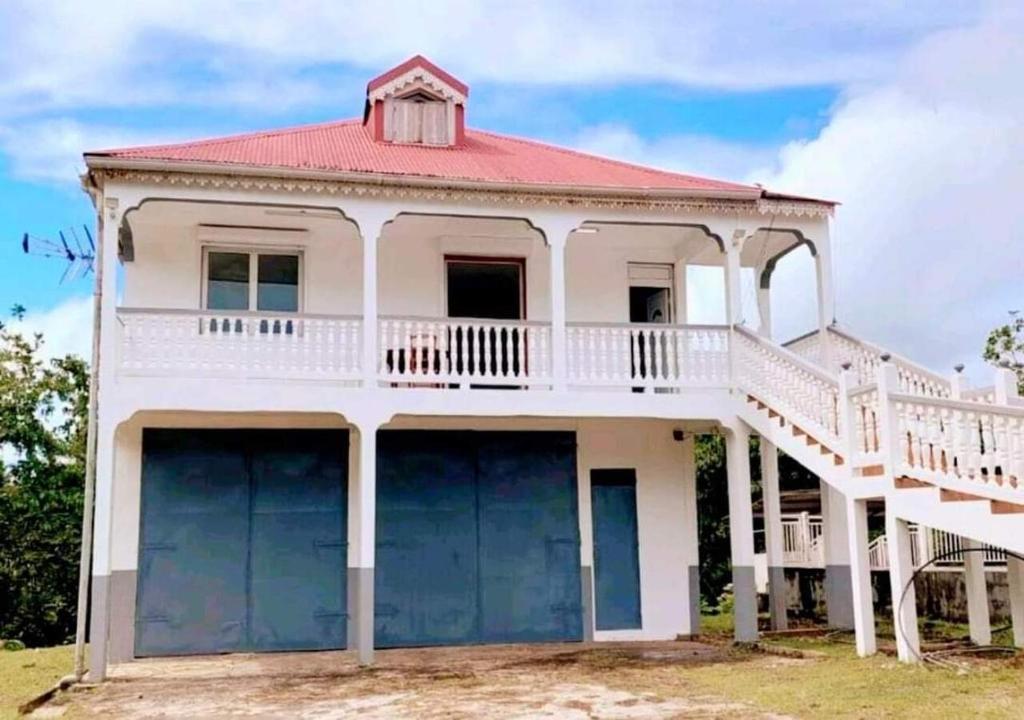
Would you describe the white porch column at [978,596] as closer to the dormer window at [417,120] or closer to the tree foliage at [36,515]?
the dormer window at [417,120]

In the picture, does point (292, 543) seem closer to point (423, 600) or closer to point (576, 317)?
point (423, 600)

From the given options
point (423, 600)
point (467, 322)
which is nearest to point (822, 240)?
point (467, 322)

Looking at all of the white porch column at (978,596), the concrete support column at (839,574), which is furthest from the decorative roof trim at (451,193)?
the white porch column at (978,596)

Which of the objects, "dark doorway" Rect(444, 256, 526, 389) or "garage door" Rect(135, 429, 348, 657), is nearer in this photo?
"garage door" Rect(135, 429, 348, 657)

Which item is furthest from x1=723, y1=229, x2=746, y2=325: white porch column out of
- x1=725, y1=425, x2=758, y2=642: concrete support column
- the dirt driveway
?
the dirt driveway

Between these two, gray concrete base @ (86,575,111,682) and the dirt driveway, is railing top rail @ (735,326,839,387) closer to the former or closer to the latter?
the dirt driveway

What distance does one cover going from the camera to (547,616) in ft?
45.3

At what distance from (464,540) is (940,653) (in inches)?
236

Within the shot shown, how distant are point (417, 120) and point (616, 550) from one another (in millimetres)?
6899

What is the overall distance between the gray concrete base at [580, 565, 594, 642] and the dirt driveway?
48 cm

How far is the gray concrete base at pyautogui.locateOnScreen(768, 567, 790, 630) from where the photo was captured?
14.4 m

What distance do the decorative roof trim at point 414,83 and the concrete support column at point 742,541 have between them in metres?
6.54

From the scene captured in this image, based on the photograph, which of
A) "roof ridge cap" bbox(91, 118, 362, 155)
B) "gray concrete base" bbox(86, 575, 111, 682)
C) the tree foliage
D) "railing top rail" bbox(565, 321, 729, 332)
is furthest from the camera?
the tree foliage

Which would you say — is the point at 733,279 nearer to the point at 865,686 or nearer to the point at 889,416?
the point at 889,416
